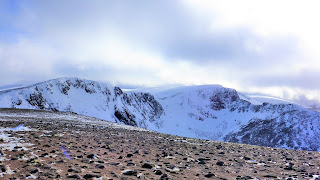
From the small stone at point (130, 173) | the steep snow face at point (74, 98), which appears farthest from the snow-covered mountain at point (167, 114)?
the small stone at point (130, 173)

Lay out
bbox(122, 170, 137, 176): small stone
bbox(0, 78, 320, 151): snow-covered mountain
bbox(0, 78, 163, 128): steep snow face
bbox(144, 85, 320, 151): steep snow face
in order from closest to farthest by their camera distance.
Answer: bbox(122, 170, 137, 176): small stone, bbox(0, 78, 163, 128): steep snow face, bbox(0, 78, 320, 151): snow-covered mountain, bbox(144, 85, 320, 151): steep snow face

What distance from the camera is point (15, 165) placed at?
24.2ft

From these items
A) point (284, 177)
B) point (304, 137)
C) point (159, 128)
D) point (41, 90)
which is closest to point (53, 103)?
point (41, 90)

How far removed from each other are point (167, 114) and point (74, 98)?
110160 mm

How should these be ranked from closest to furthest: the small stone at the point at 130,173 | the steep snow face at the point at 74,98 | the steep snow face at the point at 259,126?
the small stone at the point at 130,173, the steep snow face at the point at 74,98, the steep snow face at the point at 259,126

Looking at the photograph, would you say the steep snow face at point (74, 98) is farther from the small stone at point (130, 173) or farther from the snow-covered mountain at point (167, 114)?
the small stone at point (130, 173)

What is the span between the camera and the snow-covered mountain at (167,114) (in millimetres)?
75062

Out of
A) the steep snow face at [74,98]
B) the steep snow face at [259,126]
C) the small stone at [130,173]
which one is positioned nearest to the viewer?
the small stone at [130,173]

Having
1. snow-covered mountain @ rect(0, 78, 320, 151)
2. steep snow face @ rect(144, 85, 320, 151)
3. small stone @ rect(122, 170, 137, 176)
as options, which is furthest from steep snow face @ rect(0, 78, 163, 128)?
small stone @ rect(122, 170, 137, 176)

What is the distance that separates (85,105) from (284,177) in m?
87.9

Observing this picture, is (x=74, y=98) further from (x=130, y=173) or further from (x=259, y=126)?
(x=259, y=126)

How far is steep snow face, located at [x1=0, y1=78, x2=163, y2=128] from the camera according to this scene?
6353 centimetres

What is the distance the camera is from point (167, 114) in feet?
608

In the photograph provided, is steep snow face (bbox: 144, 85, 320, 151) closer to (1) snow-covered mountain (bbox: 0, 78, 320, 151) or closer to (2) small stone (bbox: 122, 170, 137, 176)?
(1) snow-covered mountain (bbox: 0, 78, 320, 151)
